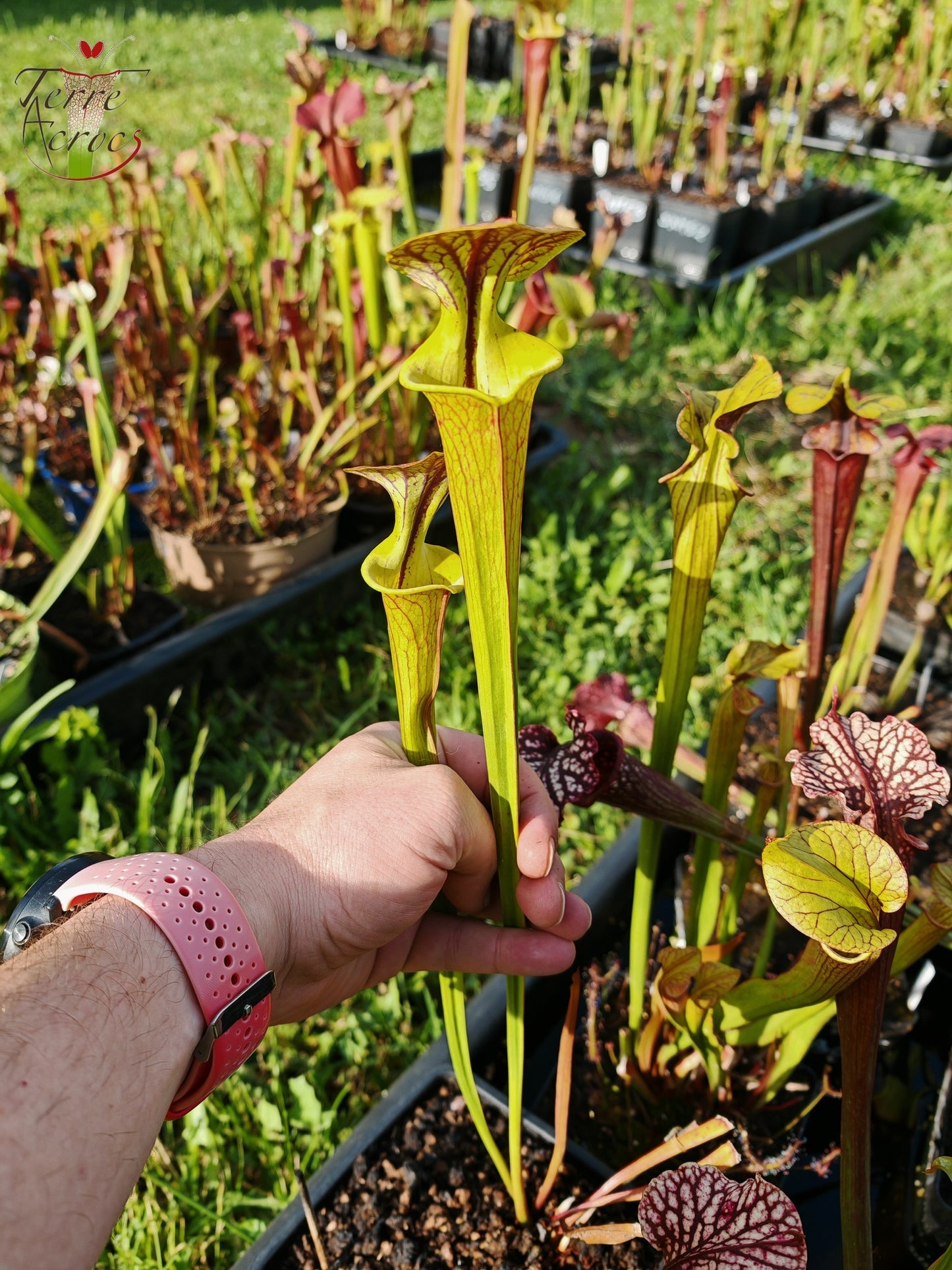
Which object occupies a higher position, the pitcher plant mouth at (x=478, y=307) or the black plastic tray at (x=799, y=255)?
the pitcher plant mouth at (x=478, y=307)

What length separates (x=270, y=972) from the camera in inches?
31.7

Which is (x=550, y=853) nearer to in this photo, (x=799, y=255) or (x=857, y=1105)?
(x=857, y=1105)

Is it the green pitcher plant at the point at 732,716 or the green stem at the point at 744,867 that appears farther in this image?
the green stem at the point at 744,867

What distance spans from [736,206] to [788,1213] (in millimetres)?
3942

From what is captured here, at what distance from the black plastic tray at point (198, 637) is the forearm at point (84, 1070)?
1.23 metres

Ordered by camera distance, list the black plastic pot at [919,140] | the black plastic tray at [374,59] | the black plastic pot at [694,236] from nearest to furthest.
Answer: the black plastic pot at [694,236], the black plastic pot at [919,140], the black plastic tray at [374,59]

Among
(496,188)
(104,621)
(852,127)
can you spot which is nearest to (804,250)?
(496,188)

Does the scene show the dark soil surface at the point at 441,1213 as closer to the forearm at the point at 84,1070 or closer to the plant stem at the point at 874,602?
the forearm at the point at 84,1070

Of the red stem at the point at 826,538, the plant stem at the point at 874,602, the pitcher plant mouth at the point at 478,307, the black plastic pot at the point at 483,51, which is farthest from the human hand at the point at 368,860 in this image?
the black plastic pot at the point at 483,51

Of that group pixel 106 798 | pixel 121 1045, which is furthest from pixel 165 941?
pixel 106 798

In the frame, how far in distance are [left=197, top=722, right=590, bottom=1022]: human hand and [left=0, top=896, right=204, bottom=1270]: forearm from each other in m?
0.11

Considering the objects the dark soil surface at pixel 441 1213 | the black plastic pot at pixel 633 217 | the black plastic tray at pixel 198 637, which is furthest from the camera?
the black plastic pot at pixel 633 217

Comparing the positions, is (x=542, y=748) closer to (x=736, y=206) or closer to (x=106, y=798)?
(x=106, y=798)

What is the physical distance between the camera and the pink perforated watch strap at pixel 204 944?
0.75 metres
